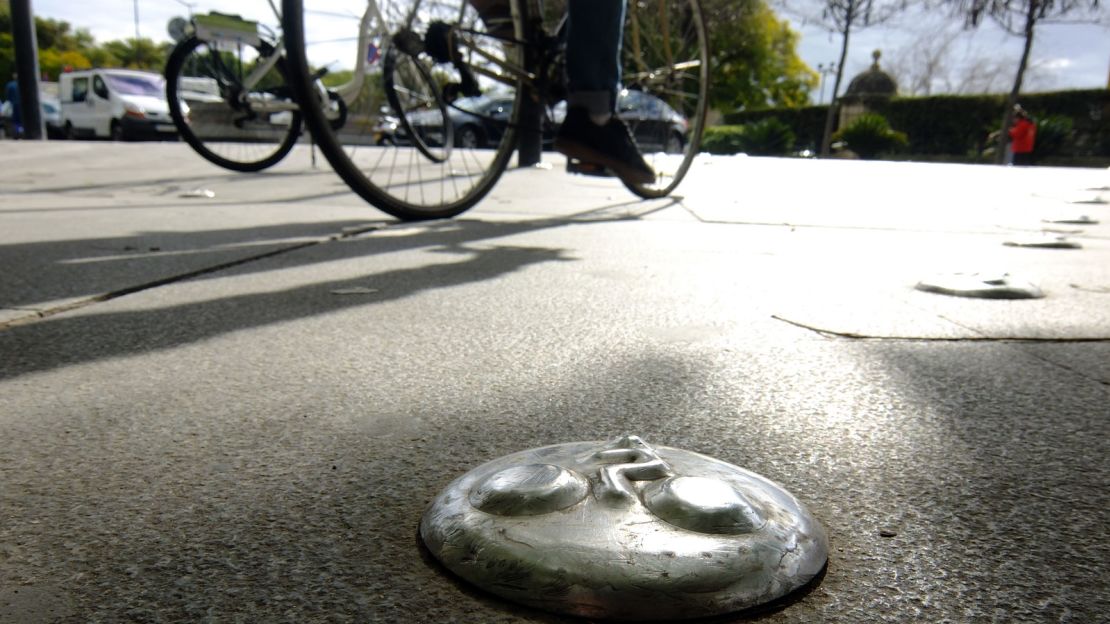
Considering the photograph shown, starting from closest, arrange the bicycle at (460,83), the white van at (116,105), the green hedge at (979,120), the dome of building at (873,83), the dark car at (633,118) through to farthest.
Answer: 1. the bicycle at (460,83)
2. the dark car at (633,118)
3. the white van at (116,105)
4. the green hedge at (979,120)
5. the dome of building at (873,83)

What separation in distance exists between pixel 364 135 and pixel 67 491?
134 inches

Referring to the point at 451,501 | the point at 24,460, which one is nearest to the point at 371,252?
the point at 24,460

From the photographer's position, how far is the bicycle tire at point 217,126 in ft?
14.5

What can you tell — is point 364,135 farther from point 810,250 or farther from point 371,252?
point 810,250

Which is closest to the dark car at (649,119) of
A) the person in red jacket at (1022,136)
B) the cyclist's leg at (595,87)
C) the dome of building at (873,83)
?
the cyclist's leg at (595,87)

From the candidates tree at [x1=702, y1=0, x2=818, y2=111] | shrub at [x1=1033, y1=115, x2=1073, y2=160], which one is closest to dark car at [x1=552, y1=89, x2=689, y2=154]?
shrub at [x1=1033, y1=115, x2=1073, y2=160]

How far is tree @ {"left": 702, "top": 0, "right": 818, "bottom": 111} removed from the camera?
128ft

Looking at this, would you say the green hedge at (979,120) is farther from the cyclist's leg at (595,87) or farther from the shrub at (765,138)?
the cyclist's leg at (595,87)

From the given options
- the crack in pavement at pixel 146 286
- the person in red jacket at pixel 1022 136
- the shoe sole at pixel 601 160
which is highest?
the person in red jacket at pixel 1022 136

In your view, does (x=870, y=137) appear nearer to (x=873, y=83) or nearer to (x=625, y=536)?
(x=873, y=83)

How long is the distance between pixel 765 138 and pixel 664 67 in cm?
1660

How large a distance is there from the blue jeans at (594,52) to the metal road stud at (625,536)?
218cm

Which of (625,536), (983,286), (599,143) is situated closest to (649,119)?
(599,143)

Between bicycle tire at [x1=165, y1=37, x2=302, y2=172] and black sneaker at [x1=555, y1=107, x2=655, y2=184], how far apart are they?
6.52ft
